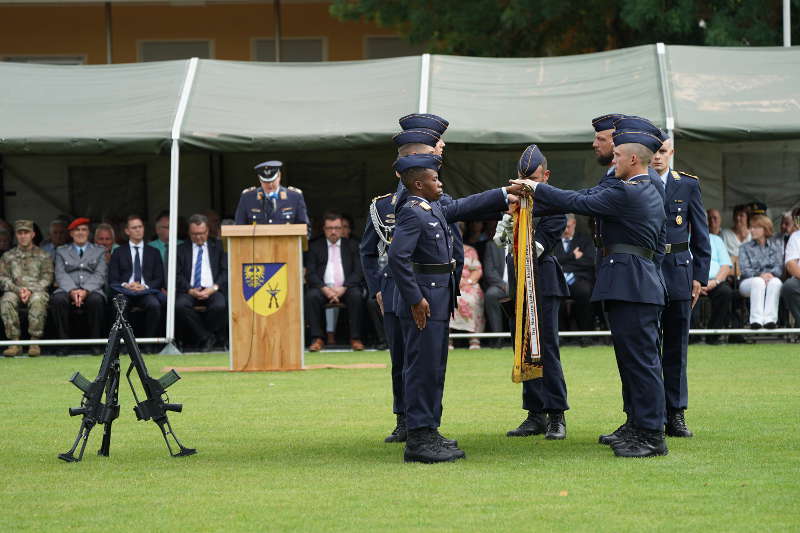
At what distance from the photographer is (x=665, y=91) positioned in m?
15.3

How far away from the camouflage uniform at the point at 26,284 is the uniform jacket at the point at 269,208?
9.16 ft

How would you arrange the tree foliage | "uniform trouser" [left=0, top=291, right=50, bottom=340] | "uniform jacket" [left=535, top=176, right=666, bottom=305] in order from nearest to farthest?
1. "uniform jacket" [left=535, top=176, right=666, bottom=305]
2. "uniform trouser" [left=0, top=291, right=50, bottom=340]
3. the tree foliage

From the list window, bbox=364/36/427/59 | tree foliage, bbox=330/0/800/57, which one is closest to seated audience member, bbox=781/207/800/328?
tree foliage, bbox=330/0/800/57

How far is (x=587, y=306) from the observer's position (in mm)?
15930

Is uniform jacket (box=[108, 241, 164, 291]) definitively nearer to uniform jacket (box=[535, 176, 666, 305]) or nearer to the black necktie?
the black necktie

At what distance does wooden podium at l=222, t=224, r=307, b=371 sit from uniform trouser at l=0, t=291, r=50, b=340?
359 cm

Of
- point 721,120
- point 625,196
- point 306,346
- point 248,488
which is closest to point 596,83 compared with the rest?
point 721,120

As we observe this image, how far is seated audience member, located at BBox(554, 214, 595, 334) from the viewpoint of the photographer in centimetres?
1592

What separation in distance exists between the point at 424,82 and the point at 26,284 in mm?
5350

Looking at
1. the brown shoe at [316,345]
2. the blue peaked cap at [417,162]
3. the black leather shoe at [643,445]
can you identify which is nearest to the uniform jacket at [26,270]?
the brown shoe at [316,345]

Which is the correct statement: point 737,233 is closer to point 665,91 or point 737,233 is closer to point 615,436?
point 665,91

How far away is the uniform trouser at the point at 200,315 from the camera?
623 inches

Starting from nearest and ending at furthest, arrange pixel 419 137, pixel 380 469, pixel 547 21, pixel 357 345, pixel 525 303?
pixel 380 469 → pixel 525 303 → pixel 419 137 → pixel 357 345 → pixel 547 21

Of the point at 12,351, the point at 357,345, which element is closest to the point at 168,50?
the point at 12,351
